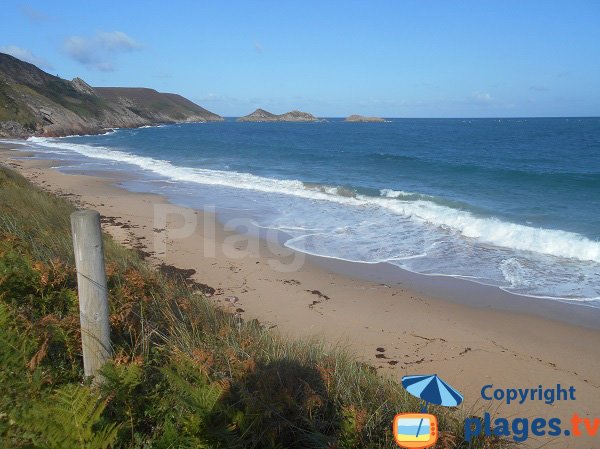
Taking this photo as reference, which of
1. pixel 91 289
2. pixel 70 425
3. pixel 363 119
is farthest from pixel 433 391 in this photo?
pixel 363 119

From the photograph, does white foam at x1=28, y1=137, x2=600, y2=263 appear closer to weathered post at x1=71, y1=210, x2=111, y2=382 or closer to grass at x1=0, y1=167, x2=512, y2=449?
grass at x1=0, y1=167, x2=512, y2=449

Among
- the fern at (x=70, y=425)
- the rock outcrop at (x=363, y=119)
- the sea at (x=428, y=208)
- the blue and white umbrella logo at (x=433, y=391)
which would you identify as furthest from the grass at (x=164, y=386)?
the rock outcrop at (x=363, y=119)

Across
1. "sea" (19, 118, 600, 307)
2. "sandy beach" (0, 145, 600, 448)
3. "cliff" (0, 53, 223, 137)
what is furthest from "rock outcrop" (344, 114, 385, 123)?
"sandy beach" (0, 145, 600, 448)

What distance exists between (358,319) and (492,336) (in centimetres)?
208

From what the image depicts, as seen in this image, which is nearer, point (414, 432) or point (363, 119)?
point (414, 432)

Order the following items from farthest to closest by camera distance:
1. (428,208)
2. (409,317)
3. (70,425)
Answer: (428,208)
(409,317)
(70,425)

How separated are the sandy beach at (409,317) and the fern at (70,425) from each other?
139 inches

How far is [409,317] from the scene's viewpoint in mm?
7500

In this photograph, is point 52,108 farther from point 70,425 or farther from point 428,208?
point 70,425

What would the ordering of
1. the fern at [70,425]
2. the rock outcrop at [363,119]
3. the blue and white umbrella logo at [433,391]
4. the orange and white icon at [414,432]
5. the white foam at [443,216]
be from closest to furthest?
the fern at [70,425], the orange and white icon at [414,432], the blue and white umbrella logo at [433,391], the white foam at [443,216], the rock outcrop at [363,119]

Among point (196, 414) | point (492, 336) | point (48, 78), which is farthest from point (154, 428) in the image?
point (48, 78)

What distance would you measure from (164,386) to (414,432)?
1746 millimetres

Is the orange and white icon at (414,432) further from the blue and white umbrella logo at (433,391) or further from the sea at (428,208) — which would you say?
the sea at (428,208)

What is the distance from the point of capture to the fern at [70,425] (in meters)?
2.19
